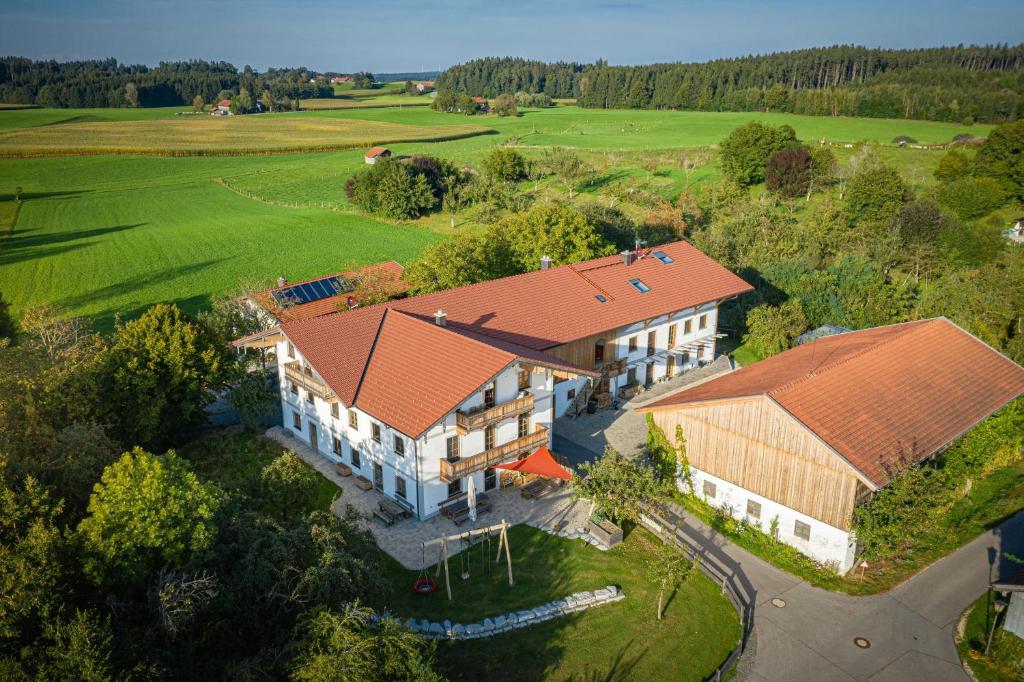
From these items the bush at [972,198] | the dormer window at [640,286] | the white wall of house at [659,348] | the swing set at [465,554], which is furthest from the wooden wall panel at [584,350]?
the bush at [972,198]

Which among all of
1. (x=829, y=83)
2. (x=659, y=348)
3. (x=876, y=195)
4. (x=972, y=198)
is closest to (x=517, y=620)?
(x=659, y=348)

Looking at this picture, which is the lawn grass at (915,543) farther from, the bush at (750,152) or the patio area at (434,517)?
the bush at (750,152)

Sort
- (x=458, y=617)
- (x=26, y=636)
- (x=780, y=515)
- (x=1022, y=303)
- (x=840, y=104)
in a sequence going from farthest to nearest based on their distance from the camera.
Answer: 1. (x=840, y=104)
2. (x=1022, y=303)
3. (x=780, y=515)
4. (x=458, y=617)
5. (x=26, y=636)

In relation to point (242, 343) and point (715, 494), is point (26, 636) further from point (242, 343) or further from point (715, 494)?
point (715, 494)

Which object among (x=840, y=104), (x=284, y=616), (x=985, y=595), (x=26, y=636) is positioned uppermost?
(x=840, y=104)

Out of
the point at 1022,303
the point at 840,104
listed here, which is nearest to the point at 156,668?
the point at 1022,303
